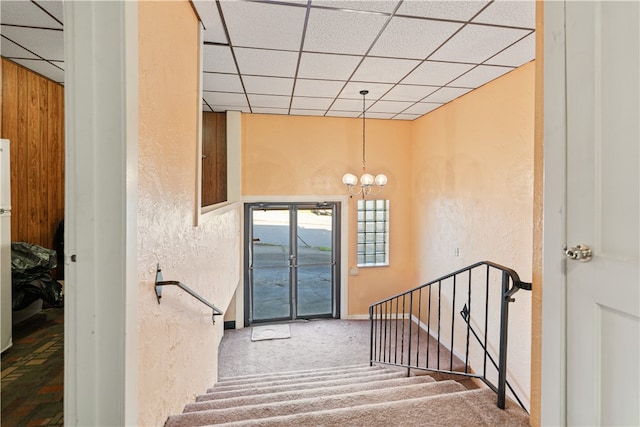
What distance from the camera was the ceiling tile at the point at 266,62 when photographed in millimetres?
2795

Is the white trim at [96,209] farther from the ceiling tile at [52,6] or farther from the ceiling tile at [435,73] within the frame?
the ceiling tile at [435,73]

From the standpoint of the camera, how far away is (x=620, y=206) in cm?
83

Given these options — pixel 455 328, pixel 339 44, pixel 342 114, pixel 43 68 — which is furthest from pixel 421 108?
pixel 43 68

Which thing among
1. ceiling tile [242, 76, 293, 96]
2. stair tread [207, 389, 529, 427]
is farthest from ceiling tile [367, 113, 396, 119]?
stair tread [207, 389, 529, 427]

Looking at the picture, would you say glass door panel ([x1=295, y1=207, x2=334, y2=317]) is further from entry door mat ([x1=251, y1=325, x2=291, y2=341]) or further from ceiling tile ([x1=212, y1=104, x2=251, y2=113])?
ceiling tile ([x1=212, y1=104, x2=251, y2=113])

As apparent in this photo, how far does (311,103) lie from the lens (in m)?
4.39

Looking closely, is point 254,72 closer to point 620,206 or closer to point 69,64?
point 69,64

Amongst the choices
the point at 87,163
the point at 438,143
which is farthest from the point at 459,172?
the point at 87,163

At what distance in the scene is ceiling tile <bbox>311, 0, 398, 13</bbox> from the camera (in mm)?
2057

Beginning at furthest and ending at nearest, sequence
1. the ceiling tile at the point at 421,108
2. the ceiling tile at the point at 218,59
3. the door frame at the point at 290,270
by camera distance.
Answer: the door frame at the point at 290,270 → the ceiling tile at the point at 421,108 → the ceiling tile at the point at 218,59

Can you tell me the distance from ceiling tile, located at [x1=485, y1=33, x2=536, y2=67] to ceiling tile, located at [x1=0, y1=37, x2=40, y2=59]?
13.5ft

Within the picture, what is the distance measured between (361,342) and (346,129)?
3.43 meters

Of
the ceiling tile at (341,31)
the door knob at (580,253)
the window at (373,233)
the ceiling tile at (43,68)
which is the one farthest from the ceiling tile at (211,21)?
the window at (373,233)

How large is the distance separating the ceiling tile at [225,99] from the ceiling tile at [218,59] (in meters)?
0.81
